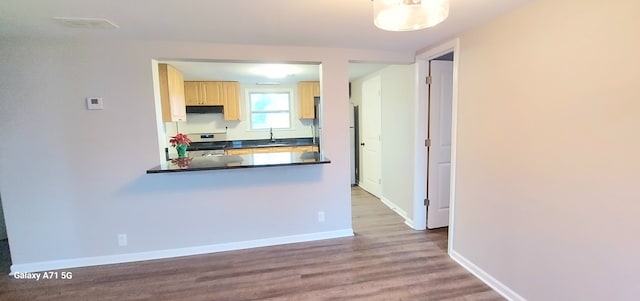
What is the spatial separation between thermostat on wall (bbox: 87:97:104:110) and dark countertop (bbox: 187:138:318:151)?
261cm

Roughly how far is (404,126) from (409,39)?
49.7 inches

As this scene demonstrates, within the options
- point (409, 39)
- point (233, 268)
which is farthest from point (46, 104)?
point (409, 39)

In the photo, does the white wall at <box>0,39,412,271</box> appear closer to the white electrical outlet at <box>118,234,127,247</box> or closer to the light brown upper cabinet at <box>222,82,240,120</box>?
the white electrical outlet at <box>118,234,127,247</box>

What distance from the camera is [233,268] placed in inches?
102

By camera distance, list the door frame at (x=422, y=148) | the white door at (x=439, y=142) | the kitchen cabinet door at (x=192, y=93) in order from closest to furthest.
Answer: the door frame at (x=422, y=148) < the white door at (x=439, y=142) < the kitchen cabinet door at (x=192, y=93)

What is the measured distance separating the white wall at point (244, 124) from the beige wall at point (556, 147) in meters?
3.83

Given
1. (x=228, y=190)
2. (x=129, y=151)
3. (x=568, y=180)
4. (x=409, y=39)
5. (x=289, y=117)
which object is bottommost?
(x=228, y=190)

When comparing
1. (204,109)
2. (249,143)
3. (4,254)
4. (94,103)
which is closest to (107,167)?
(94,103)

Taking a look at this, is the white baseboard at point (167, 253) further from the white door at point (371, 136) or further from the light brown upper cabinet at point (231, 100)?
the light brown upper cabinet at point (231, 100)

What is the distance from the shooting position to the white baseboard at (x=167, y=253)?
2.60 m

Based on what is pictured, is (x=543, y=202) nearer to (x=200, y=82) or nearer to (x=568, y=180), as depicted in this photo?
(x=568, y=180)

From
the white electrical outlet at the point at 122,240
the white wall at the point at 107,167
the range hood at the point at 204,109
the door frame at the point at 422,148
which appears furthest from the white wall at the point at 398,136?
the white electrical outlet at the point at 122,240

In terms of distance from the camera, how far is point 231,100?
17.5 ft

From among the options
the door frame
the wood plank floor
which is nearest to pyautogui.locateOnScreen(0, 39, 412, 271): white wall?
the wood plank floor
